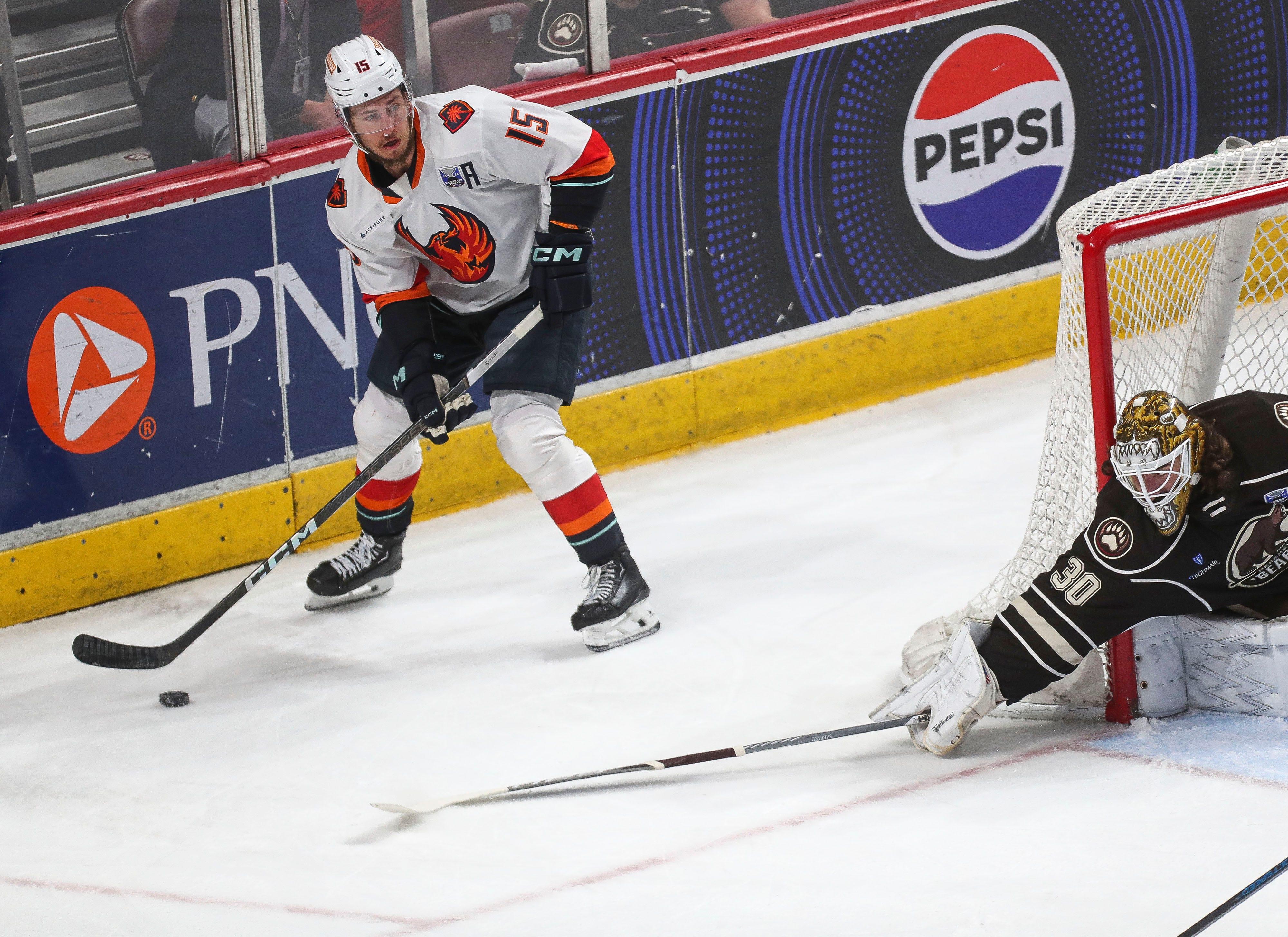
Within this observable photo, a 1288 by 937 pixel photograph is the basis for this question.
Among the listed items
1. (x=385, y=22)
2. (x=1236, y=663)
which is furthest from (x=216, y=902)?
(x=385, y=22)

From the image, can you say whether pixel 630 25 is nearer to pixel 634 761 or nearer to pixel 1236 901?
pixel 634 761

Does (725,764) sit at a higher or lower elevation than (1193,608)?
lower

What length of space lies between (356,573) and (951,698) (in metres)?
1.72

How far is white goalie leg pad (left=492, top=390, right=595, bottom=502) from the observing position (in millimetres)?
3611

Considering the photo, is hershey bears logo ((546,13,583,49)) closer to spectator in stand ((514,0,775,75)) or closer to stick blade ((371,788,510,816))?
spectator in stand ((514,0,775,75))

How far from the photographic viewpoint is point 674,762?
3010 mm

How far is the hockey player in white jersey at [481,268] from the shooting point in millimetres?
3506

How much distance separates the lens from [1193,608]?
2.80 metres

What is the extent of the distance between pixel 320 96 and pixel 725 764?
2.18m

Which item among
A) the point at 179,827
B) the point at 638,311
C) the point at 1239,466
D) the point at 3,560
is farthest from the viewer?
the point at 638,311

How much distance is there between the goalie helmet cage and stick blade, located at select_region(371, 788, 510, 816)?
3.29ft

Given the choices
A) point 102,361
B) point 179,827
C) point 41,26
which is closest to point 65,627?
point 102,361

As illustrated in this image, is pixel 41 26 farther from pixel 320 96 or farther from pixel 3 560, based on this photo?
pixel 3 560

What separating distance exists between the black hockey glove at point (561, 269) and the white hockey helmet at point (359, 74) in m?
0.46
